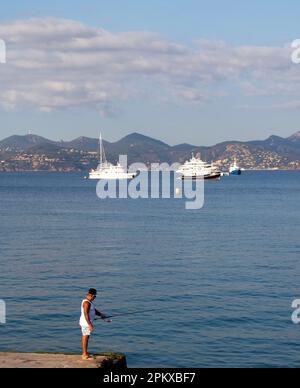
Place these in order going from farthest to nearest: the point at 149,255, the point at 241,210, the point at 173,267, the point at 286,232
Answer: the point at 241,210, the point at 286,232, the point at 149,255, the point at 173,267

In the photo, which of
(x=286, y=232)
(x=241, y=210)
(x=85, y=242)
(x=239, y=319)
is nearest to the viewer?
(x=239, y=319)

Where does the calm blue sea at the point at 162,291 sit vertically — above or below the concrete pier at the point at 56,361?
below

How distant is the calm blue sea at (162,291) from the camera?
2655 cm

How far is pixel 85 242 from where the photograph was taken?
2382 inches

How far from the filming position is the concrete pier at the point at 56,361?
1797 cm

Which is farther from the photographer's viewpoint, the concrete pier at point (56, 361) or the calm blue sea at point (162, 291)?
the calm blue sea at point (162, 291)

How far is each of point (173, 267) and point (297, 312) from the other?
14637 mm

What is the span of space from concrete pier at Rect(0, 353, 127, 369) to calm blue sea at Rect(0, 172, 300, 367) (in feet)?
19.0

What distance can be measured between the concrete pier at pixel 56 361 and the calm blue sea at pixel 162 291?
580 cm

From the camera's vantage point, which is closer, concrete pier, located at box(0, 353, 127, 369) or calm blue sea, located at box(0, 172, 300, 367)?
concrete pier, located at box(0, 353, 127, 369)

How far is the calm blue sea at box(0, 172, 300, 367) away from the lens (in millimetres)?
26547

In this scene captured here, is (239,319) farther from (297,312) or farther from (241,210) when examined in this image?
(241,210)

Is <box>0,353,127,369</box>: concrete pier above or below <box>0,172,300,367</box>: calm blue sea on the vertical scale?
above

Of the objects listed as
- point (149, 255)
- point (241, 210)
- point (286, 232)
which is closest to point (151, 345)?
point (149, 255)
